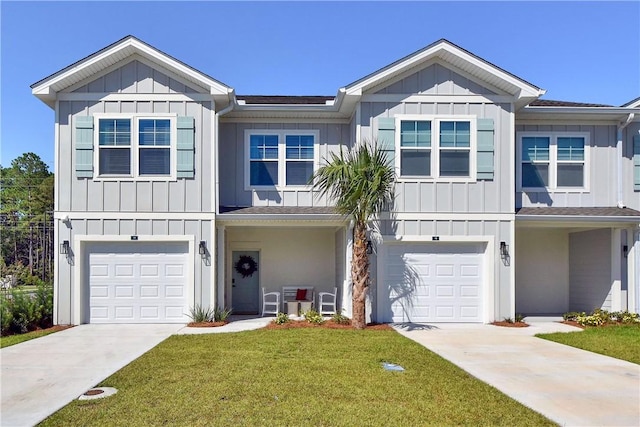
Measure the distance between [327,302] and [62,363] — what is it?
775 cm

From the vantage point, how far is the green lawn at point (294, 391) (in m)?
5.17

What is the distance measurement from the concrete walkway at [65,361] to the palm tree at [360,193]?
101 inches

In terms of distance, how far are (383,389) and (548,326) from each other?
24.5 ft

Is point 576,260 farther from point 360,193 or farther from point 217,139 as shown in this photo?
point 217,139

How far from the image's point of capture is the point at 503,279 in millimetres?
12125

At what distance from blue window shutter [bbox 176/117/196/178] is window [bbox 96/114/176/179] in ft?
0.49

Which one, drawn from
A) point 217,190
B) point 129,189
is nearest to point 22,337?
point 129,189

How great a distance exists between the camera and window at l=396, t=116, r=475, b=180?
12.1m

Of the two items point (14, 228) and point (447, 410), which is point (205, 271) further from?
point (14, 228)

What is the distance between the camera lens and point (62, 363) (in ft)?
26.0

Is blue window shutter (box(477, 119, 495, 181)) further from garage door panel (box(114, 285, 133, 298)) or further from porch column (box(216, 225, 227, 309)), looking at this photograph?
garage door panel (box(114, 285, 133, 298))

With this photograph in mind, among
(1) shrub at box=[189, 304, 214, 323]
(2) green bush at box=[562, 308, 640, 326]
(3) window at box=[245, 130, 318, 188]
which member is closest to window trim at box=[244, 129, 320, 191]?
(3) window at box=[245, 130, 318, 188]

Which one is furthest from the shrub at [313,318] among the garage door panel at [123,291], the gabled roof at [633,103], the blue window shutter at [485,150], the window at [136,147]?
the gabled roof at [633,103]

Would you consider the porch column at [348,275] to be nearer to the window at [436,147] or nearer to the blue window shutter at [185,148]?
the window at [436,147]
